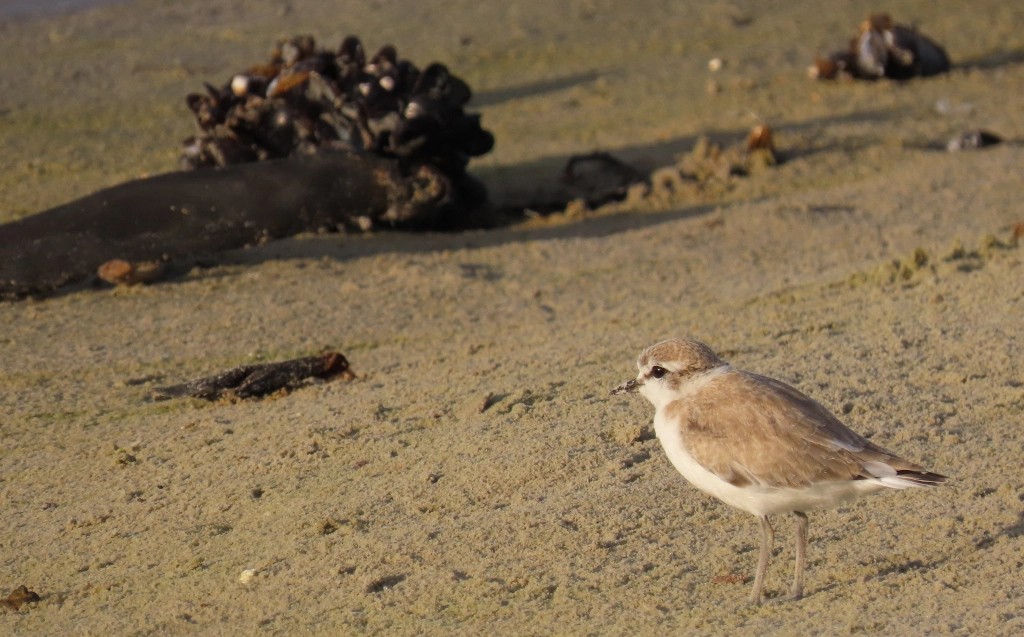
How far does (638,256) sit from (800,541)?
3.95m

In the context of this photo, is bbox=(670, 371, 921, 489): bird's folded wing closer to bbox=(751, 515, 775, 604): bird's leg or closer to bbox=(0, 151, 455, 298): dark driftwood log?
bbox=(751, 515, 775, 604): bird's leg

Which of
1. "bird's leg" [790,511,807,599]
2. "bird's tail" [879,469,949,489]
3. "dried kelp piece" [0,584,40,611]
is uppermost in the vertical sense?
"bird's tail" [879,469,949,489]

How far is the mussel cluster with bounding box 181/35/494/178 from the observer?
27.3ft

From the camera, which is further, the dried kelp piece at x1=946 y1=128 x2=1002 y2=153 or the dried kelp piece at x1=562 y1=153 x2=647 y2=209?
the dried kelp piece at x1=946 y1=128 x2=1002 y2=153

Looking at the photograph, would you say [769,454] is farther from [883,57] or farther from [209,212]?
[883,57]

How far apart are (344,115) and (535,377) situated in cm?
329

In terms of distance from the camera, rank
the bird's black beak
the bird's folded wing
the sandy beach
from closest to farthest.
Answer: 1. the bird's folded wing
2. the sandy beach
3. the bird's black beak

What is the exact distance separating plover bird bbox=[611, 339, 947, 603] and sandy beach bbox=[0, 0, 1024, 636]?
29 cm

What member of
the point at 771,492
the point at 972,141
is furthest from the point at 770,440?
the point at 972,141

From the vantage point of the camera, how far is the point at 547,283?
293 inches

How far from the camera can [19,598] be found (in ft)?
14.1

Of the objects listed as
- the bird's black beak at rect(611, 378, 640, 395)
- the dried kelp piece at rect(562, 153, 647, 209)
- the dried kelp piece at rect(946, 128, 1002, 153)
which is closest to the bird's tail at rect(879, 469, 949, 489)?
the bird's black beak at rect(611, 378, 640, 395)

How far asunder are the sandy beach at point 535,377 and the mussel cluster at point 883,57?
0.41 feet

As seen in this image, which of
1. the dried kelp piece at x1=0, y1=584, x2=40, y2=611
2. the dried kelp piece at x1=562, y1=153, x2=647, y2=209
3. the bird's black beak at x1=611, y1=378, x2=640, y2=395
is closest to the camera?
the dried kelp piece at x1=0, y1=584, x2=40, y2=611
